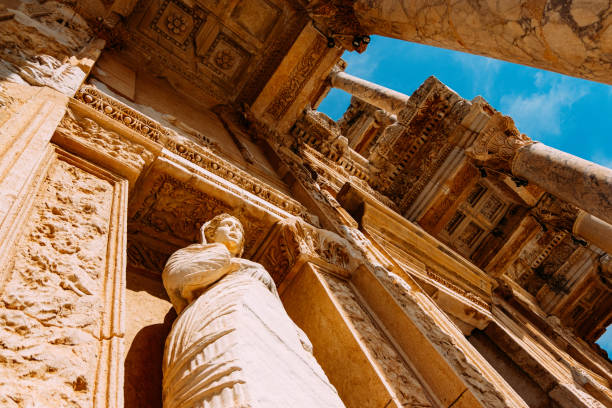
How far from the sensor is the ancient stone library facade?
1739 mm

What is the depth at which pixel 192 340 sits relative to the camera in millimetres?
1932

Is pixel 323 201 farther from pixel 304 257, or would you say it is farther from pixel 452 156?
pixel 452 156

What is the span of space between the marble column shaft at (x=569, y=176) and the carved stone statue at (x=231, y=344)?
15.0ft

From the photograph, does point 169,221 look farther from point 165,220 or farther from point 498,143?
point 498,143

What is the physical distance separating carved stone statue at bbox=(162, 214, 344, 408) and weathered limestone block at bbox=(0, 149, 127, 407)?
311mm

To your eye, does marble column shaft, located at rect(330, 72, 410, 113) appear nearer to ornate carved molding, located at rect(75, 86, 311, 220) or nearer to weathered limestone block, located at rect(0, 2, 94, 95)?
ornate carved molding, located at rect(75, 86, 311, 220)

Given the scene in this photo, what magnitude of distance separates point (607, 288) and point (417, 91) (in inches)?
334

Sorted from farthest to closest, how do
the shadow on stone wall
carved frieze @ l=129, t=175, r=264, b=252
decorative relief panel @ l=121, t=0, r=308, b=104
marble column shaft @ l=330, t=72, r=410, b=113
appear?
marble column shaft @ l=330, t=72, r=410, b=113 → decorative relief panel @ l=121, t=0, r=308, b=104 → carved frieze @ l=129, t=175, r=264, b=252 → the shadow on stone wall

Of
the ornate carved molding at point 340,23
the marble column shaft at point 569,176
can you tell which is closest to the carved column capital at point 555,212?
the marble column shaft at point 569,176

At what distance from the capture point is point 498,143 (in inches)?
319

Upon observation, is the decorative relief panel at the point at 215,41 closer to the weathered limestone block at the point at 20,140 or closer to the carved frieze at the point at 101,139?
the carved frieze at the point at 101,139

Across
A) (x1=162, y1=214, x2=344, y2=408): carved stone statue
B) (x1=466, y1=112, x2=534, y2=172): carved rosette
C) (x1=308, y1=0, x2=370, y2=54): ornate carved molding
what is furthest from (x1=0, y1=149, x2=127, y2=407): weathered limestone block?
(x1=466, y1=112, x2=534, y2=172): carved rosette

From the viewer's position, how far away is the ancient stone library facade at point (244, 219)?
174cm

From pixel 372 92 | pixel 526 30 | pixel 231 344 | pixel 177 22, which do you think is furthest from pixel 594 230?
pixel 177 22
